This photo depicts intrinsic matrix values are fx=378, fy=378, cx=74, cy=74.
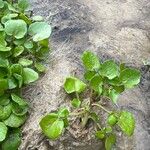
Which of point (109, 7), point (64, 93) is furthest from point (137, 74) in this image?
point (109, 7)

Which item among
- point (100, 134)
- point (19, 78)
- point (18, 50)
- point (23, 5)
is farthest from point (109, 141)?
point (23, 5)

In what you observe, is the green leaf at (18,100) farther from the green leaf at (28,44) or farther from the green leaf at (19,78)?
the green leaf at (28,44)

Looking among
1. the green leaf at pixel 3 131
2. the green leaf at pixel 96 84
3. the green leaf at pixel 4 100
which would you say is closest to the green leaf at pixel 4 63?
the green leaf at pixel 4 100

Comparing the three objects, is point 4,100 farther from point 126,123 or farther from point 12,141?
point 126,123

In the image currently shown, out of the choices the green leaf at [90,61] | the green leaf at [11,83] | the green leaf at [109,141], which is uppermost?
the green leaf at [90,61]

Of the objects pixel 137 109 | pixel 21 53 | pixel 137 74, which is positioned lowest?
Answer: pixel 137 109

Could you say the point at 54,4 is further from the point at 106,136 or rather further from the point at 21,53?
the point at 106,136

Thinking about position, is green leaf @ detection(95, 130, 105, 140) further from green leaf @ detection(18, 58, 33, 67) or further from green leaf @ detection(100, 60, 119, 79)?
green leaf @ detection(18, 58, 33, 67)
